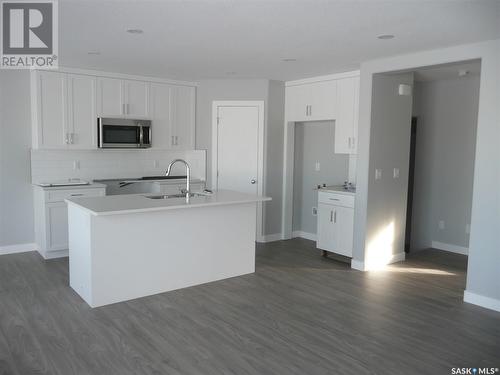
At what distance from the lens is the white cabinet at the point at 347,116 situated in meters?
5.53

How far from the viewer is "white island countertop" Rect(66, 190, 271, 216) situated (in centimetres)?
375

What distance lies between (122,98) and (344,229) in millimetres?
3431

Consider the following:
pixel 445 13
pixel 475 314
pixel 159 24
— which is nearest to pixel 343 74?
pixel 445 13

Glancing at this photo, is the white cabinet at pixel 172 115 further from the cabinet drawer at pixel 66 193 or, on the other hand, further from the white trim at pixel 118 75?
the cabinet drawer at pixel 66 193

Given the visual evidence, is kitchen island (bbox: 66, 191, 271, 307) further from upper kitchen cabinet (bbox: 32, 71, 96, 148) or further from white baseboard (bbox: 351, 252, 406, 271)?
upper kitchen cabinet (bbox: 32, 71, 96, 148)

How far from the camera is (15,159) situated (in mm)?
5523

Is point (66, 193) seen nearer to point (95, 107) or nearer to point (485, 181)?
point (95, 107)

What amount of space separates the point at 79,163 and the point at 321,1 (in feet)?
14.0

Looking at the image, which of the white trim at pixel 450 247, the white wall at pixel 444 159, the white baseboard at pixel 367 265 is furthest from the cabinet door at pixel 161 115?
the white trim at pixel 450 247

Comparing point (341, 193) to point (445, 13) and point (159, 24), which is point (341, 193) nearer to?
point (445, 13)

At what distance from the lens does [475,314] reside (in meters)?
3.83

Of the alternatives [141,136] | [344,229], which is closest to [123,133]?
[141,136]

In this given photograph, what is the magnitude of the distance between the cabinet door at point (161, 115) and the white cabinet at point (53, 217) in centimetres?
124

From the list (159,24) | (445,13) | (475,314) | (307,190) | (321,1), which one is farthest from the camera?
(307,190)
